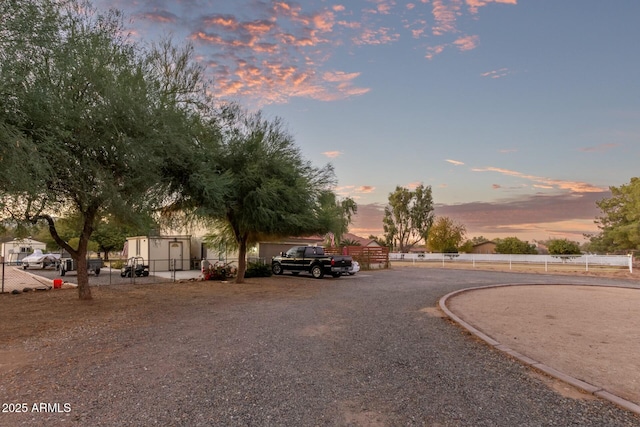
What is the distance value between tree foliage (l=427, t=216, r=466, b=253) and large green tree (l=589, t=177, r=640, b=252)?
1782 cm

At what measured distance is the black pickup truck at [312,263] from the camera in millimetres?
23391

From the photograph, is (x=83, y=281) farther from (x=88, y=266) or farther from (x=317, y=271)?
(x=88, y=266)

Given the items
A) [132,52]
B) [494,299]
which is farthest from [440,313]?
[132,52]

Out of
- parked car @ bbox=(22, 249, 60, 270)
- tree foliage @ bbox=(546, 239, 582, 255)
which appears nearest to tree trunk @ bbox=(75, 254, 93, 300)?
parked car @ bbox=(22, 249, 60, 270)

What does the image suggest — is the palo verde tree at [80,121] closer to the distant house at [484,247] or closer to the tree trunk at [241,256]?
the tree trunk at [241,256]

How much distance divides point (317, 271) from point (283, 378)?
59.5 ft

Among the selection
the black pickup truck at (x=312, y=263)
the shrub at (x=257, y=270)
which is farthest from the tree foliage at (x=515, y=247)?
the shrub at (x=257, y=270)

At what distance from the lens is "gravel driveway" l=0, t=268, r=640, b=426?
14.4ft

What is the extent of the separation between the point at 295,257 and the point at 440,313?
14778 mm

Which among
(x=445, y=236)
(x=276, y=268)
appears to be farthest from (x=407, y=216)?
(x=276, y=268)

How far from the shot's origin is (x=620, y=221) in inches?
1962

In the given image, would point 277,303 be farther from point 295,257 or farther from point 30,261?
point 30,261

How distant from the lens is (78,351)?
23.9ft

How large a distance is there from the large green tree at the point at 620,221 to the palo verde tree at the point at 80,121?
48.7 m
